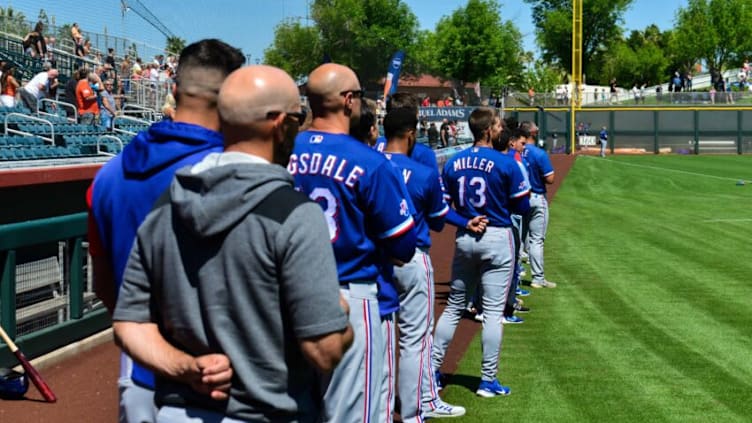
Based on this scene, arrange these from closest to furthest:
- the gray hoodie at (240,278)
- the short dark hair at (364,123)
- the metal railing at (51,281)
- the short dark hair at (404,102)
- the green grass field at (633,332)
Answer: the gray hoodie at (240,278)
the short dark hair at (364,123)
the short dark hair at (404,102)
the green grass field at (633,332)
the metal railing at (51,281)

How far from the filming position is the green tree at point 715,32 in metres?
91.8

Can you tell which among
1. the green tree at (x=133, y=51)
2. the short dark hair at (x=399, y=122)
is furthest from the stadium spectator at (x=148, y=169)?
the green tree at (x=133, y=51)

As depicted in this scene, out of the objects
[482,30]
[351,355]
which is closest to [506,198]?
[351,355]

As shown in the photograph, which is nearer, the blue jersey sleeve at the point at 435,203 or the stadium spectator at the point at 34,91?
the blue jersey sleeve at the point at 435,203

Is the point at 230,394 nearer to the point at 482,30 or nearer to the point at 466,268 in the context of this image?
the point at 466,268

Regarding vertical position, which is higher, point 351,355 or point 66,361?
point 351,355

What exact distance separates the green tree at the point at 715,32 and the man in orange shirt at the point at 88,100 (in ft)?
278

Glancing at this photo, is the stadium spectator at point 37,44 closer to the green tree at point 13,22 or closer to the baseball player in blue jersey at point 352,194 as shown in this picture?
the green tree at point 13,22

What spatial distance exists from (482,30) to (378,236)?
84.3m

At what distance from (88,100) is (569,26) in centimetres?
8460

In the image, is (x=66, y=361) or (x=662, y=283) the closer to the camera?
(x=66, y=361)

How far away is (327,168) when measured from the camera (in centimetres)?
426

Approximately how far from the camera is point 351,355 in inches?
152

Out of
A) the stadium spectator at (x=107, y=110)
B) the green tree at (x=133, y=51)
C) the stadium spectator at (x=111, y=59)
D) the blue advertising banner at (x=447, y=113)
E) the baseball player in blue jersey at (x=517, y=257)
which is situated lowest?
the baseball player in blue jersey at (x=517, y=257)
